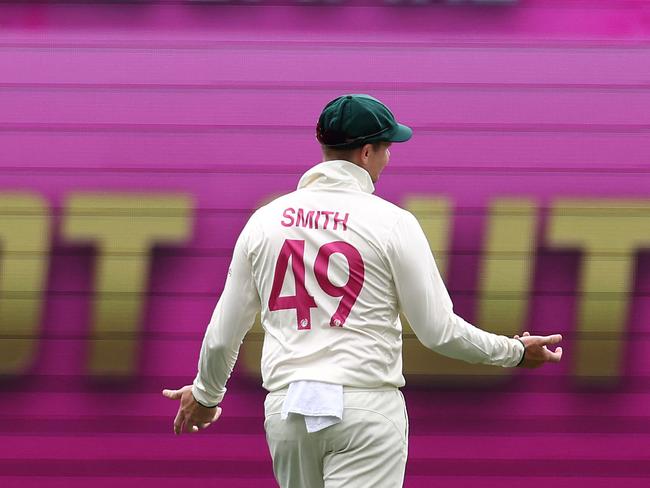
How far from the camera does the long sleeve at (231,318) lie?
291cm

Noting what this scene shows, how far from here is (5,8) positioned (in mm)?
4035

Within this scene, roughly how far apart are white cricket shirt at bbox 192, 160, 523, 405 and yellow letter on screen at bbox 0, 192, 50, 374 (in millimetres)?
1342

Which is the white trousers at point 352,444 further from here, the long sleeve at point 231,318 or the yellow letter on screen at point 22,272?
the yellow letter on screen at point 22,272

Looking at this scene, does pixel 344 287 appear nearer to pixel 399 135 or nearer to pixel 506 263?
pixel 399 135

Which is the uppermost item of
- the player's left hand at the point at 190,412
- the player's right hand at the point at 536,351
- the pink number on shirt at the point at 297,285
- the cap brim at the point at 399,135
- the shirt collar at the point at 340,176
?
the cap brim at the point at 399,135

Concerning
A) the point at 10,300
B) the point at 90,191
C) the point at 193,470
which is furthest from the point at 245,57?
the point at 193,470

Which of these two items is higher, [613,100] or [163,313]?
[613,100]

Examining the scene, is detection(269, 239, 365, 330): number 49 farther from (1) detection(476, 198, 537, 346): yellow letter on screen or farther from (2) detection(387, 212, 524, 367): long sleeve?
(1) detection(476, 198, 537, 346): yellow letter on screen

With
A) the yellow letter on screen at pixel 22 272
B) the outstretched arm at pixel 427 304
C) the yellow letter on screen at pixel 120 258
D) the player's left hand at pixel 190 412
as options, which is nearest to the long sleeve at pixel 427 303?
the outstretched arm at pixel 427 304

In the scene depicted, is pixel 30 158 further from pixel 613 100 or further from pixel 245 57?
pixel 613 100

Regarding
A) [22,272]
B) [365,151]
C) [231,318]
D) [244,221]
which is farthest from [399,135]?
[22,272]

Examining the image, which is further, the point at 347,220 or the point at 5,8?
the point at 5,8

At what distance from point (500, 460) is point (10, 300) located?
5.94 feet

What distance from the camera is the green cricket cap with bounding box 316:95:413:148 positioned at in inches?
112
